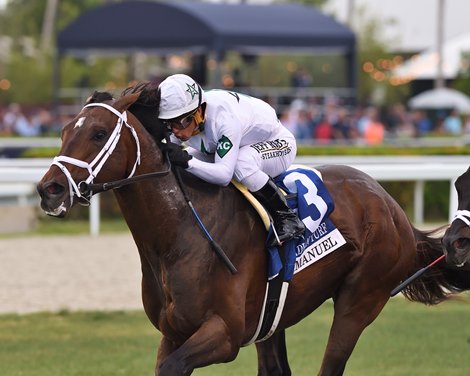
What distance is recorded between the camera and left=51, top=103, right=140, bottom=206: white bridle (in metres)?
4.91

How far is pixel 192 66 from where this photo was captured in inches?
993

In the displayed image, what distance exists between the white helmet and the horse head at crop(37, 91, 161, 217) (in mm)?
135

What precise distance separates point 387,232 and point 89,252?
658 centimetres

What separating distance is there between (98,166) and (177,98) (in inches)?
22.3

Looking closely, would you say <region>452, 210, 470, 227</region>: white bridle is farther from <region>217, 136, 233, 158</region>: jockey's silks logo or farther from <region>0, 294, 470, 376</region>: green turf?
<region>0, 294, 470, 376</region>: green turf

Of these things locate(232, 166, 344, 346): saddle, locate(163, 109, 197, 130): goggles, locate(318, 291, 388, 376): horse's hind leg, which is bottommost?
locate(318, 291, 388, 376): horse's hind leg

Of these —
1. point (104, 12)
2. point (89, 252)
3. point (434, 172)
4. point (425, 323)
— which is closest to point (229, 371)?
point (425, 323)

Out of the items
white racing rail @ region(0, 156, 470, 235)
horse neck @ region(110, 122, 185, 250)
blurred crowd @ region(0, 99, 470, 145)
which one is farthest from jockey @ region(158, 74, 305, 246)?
blurred crowd @ region(0, 99, 470, 145)

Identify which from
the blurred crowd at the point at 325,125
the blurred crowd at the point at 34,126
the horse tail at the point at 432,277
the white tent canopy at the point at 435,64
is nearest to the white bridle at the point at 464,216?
the horse tail at the point at 432,277

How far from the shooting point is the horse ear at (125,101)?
5202 millimetres

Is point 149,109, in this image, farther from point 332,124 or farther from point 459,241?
point 332,124

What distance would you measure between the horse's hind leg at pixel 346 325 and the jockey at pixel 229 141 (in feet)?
2.05

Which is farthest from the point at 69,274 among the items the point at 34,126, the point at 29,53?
the point at 29,53

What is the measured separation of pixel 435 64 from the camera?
151ft
